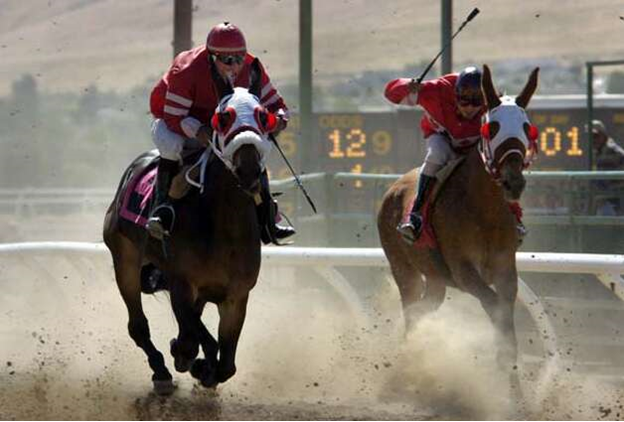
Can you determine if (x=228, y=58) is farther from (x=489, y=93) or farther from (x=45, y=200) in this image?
(x=45, y=200)

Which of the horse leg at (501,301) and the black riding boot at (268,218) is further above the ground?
the black riding boot at (268,218)

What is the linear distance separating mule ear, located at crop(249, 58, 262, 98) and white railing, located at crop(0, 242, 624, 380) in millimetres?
2955

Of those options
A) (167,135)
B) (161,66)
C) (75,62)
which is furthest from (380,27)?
(167,135)

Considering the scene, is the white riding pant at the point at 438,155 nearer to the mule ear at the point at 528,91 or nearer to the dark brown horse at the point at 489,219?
the dark brown horse at the point at 489,219

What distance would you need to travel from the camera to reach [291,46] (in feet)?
67.2

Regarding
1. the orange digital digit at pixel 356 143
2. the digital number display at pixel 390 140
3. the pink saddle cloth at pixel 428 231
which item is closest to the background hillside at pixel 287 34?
the digital number display at pixel 390 140

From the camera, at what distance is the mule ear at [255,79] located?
827 cm

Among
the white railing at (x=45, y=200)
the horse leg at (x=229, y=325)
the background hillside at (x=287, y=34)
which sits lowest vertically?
the horse leg at (x=229, y=325)

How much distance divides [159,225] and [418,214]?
207 cm

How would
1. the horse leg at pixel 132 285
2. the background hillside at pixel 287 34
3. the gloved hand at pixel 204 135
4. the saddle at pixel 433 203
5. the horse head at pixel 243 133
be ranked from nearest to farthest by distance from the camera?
the horse head at pixel 243 133
the gloved hand at pixel 204 135
the horse leg at pixel 132 285
the saddle at pixel 433 203
the background hillside at pixel 287 34

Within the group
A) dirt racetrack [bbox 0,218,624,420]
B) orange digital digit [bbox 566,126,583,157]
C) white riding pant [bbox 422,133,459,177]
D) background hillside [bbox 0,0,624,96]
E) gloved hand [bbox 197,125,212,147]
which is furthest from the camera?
background hillside [bbox 0,0,624,96]

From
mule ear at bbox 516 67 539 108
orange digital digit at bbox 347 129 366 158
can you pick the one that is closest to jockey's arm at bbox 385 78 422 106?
mule ear at bbox 516 67 539 108

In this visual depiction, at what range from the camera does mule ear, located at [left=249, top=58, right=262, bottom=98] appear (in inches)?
326

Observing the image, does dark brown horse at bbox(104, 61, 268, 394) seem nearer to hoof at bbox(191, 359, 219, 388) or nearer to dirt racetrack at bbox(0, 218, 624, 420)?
hoof at bbox(191, 359, 219, 388)
